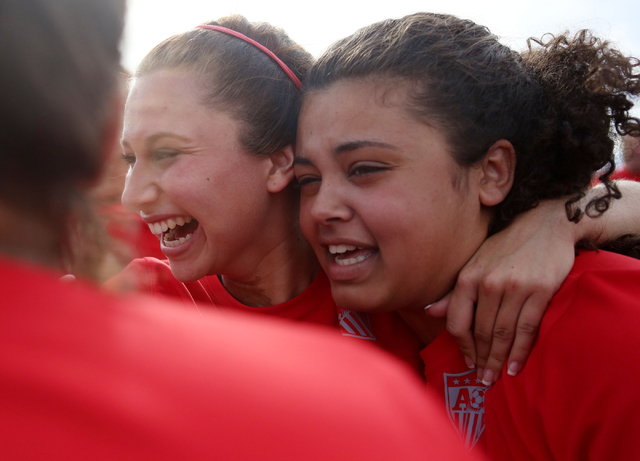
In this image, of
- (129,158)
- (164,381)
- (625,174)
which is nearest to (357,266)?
(129,158)

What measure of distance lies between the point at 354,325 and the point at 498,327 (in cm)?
61

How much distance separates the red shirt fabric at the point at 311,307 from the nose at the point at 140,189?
266mm

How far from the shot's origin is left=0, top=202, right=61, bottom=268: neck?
681mm

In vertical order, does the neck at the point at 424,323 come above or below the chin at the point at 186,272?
below

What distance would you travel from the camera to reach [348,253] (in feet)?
5.85

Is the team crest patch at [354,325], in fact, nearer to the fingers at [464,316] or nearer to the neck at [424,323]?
the neck at [424,323]

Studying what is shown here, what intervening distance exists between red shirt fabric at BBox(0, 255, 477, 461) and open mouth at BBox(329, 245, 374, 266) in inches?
47.2

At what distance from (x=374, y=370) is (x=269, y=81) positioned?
1.65 metres

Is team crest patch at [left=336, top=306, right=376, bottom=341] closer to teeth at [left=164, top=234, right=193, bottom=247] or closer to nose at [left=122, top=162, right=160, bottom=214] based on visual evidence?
teeth at [left=164, top=234, right=193, bottom=247]

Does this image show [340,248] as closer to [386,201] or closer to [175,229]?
[386,201]

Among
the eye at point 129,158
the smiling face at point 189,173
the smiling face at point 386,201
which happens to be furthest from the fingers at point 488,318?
the eye at point 129,158

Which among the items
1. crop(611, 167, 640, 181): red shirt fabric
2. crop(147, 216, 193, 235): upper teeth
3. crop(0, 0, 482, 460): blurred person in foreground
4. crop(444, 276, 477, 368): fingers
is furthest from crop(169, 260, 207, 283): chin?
crop(611, 167, 640, 181): red shirt fabric

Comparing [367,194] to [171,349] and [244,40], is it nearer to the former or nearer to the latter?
[244,40]

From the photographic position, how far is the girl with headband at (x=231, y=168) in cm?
184
